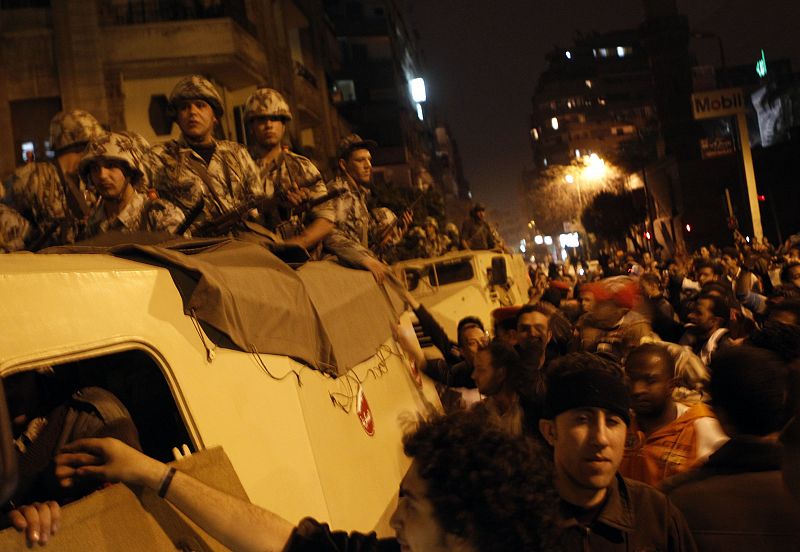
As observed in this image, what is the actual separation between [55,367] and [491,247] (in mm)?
12302

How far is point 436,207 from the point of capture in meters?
30.8

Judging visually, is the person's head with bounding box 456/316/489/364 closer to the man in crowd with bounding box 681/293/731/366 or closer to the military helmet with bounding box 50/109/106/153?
the man in crowd with bounding box 681/293/731/366

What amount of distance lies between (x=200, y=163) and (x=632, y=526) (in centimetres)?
390

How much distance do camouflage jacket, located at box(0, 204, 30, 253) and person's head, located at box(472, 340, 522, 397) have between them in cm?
302

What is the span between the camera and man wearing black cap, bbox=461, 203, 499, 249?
14977 mm

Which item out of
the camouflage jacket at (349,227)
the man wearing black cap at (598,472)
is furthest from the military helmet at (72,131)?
the man wearing black cap at (598,472)

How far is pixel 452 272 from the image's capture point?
12320 mm

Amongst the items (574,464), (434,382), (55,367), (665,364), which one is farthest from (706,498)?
(434,382)

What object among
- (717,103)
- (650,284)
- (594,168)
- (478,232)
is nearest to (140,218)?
(650,284)

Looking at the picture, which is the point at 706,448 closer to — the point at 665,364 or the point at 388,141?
the point at 665,364

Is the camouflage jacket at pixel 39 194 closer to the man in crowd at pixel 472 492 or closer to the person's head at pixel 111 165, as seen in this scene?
the person's head at pixel 111 165

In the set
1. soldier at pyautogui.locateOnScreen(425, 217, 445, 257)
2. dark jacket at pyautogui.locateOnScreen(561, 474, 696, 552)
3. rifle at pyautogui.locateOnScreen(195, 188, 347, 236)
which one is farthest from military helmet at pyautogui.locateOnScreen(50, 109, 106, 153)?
soldier at pyautogui.locateOnScreen(425, 217, 445, 257)

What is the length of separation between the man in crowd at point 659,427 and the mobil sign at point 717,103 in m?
20.0

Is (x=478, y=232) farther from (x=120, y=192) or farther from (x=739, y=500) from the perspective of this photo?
(x=739, y=500)
